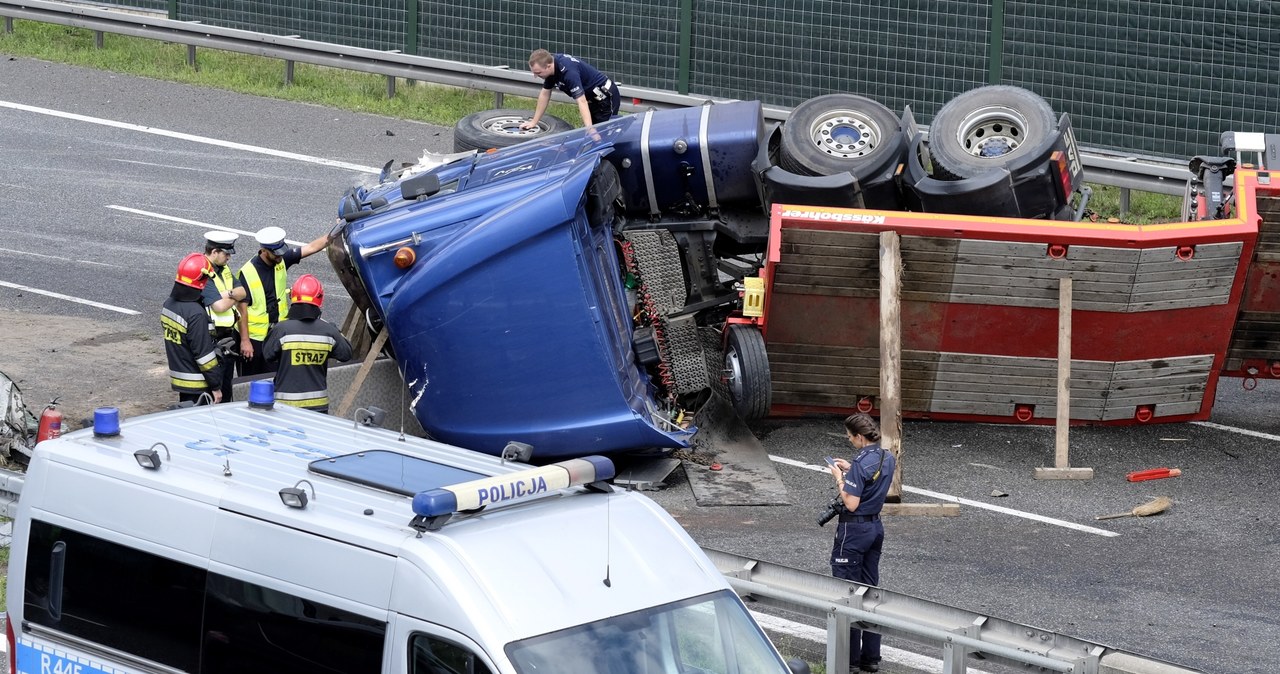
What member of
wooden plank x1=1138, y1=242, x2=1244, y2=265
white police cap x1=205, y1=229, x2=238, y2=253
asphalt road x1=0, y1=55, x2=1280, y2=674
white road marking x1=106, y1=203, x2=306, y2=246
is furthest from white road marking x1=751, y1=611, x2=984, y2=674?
white road marking x1=106, y1=203, x2=306, y2=246

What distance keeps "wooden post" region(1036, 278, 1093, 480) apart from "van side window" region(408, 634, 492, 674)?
20.8 feet

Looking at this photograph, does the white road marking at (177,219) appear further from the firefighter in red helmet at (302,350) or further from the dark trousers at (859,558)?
the dark trousers at (859,558)

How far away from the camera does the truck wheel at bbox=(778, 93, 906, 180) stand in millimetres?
11125

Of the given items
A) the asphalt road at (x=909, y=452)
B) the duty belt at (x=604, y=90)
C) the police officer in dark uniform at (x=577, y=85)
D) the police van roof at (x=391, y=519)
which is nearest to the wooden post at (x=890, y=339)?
the asphalt road at (x=909, y=452)

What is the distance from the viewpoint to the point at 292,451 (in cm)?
629

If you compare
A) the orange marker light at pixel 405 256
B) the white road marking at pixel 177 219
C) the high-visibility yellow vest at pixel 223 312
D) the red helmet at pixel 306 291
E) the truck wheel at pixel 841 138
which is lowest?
the white road marking at pixel 177 219

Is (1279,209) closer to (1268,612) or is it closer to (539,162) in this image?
(1268,612)

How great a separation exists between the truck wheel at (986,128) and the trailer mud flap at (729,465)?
2.17 m

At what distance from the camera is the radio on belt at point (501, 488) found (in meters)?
5.27

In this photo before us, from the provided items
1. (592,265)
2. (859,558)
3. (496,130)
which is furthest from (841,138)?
(859,558)

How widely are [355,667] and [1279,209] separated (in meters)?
7.36

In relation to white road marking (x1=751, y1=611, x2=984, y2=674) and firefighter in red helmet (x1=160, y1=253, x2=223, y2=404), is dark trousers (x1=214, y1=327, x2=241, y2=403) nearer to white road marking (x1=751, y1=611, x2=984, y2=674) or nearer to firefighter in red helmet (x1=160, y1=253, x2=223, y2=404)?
firefighter in red helmet (x1=160, y1=253, x2=223, y2=404)

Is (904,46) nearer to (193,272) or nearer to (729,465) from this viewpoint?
(729,465)

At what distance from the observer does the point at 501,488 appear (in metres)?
5.45
